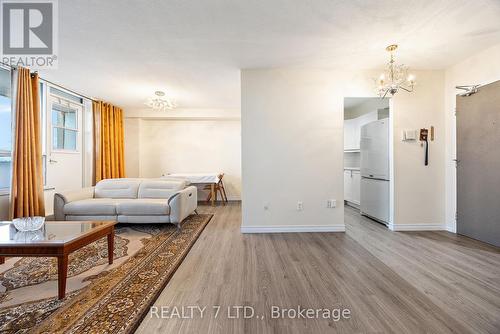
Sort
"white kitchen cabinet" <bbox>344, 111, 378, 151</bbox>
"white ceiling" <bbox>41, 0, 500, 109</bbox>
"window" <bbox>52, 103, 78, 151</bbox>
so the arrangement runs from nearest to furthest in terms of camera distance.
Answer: "white ceiling" <bbox>41, 0, 500, 109</bbox> < "window" <bbox>52, 103, 78, 151</bbox> < "white kitchen cabinet" <bbox>344, 111, 378, 151</bbox>

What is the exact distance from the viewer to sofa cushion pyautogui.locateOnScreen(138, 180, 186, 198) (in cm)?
393

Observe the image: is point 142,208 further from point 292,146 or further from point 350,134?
point 350,134

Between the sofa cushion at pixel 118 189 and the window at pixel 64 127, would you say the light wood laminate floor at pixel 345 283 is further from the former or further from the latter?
the window at pixel 64 127

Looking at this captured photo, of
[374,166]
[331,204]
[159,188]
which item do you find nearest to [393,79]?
[374,166]

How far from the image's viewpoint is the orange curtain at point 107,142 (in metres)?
5.24

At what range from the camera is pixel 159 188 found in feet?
13.0

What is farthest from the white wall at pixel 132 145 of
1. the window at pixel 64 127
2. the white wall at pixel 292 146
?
the white wall at pixel 292 146

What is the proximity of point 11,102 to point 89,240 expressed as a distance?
10.5 feet

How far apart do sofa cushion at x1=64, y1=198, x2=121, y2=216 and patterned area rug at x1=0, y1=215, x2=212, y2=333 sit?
80 cm

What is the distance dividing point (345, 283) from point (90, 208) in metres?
3.72

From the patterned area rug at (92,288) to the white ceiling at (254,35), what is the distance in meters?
2.58

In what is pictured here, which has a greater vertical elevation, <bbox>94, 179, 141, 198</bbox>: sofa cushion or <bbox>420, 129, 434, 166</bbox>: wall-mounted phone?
<bbox>420, 129, 434, 166</bbox>: wall-mounted phone

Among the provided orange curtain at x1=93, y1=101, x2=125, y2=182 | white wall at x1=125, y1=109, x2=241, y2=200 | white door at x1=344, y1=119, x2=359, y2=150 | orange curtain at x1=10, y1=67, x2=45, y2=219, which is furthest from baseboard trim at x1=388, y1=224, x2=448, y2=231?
orange curtain at x1=93, y1=101, x2=125, y2=182

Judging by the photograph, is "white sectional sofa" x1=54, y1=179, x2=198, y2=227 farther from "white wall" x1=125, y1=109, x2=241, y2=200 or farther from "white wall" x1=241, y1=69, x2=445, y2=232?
"white wall" x1=125, y1=109, x2=241, y2=200
